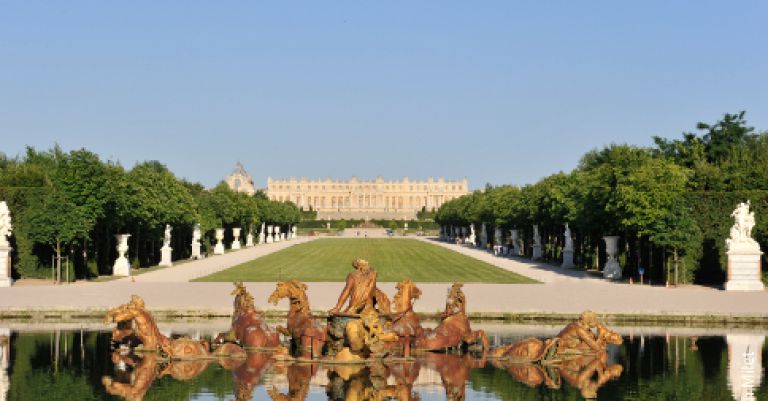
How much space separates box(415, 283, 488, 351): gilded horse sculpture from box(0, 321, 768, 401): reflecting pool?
0.21m

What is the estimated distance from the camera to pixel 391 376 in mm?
16047

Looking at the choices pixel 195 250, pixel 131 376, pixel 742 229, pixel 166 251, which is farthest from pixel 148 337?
pixel 195 250

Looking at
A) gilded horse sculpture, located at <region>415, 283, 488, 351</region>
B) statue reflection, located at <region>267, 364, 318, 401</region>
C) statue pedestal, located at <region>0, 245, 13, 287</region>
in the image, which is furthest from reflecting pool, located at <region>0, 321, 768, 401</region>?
statue pedestal, located at <region>0, 245, 13, 287</region>

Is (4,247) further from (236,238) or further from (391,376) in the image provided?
(236,238)

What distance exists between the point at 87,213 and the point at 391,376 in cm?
2405

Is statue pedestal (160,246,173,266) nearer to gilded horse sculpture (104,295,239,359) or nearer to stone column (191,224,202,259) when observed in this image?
stone column (191,224,202,259)

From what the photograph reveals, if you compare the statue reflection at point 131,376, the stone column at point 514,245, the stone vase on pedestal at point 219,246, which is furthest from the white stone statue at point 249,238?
the statue reflection at point 131,376

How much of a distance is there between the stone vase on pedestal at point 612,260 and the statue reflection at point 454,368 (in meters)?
23.1

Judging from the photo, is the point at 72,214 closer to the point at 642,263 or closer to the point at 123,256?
the point at 123,256

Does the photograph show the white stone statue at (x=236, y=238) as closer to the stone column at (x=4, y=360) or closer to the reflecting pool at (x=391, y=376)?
the stone column at (x=4, y=360)

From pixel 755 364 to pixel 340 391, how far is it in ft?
23.8

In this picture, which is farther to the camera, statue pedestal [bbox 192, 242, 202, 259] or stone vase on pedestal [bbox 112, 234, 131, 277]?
statue pedestal [bbox 192, 242, 202, 259]

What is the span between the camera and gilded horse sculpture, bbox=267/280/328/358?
1738 cm

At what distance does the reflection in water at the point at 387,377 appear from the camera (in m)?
14.7
